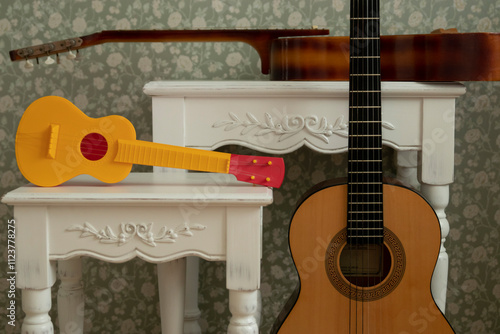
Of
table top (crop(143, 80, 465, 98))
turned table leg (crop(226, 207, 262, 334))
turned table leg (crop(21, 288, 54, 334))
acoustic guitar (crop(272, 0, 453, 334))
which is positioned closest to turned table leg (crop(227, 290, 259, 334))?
turned table leg (crop(226, 207, 262, 334))

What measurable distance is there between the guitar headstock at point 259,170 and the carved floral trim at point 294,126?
0.16 metres

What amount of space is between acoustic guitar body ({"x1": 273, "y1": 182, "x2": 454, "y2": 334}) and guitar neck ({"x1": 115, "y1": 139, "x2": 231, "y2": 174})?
21cm

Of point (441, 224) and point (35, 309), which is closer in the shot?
point (35, 309)

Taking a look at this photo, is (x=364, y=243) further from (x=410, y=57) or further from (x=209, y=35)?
(x=209, y=35)

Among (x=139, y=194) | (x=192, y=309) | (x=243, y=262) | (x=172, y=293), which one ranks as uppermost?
(x=139, y=194)

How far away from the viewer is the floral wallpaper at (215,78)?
170 cm

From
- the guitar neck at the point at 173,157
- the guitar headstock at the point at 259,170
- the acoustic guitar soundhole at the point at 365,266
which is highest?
the guitar neck at the point at 173,157

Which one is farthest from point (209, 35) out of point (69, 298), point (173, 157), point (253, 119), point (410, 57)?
point (69, 298)

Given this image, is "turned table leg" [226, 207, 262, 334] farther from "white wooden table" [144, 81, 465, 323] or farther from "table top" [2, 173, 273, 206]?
"white wooden table" [144, 81, 465, 323]

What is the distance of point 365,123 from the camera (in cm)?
128

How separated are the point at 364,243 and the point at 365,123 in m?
0.27

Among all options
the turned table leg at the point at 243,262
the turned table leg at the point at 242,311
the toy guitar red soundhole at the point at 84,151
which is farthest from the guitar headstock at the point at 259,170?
the turned table leg at the point at 242,311

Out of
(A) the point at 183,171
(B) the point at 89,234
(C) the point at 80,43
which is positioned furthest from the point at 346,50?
(B) the point at 89,234

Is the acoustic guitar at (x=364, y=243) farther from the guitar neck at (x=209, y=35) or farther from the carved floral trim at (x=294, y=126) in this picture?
the guitar neck at (x=209, y=35)
